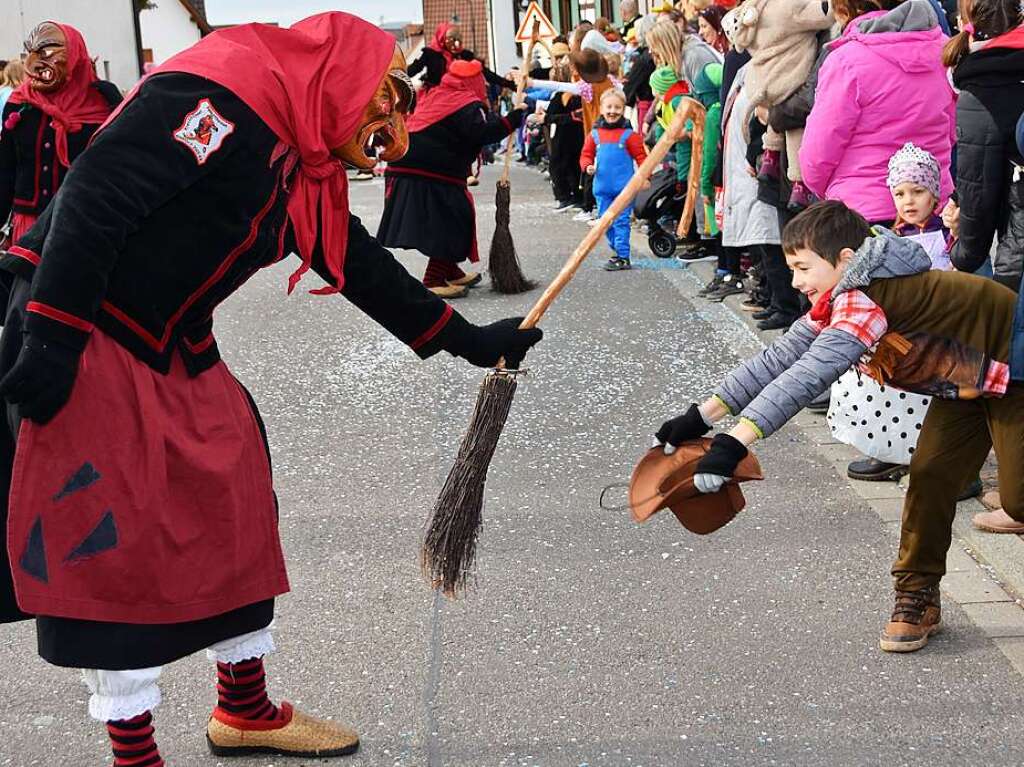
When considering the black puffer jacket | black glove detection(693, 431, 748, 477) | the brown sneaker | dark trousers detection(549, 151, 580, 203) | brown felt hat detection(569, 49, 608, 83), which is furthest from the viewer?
dark trousers detection(549, 151, 580, 203)

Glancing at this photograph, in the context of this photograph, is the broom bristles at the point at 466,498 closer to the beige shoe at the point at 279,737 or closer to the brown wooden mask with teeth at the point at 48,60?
the beige shoe at the point at 279,737

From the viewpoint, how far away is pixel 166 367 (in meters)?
3.00

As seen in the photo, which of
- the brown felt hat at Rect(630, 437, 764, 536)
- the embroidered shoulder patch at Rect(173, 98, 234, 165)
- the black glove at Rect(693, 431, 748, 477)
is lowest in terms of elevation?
the brown felt hat at Rect(630, 437, 764, 536)

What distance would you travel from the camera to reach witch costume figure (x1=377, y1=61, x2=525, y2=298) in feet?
33.1

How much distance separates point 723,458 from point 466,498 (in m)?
0.78

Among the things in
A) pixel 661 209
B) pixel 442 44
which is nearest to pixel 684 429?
pixel 442 44

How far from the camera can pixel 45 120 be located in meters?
6.85

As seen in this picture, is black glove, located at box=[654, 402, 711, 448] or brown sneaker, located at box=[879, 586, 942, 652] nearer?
black glove, located at box=[654, 402, 711, 448]

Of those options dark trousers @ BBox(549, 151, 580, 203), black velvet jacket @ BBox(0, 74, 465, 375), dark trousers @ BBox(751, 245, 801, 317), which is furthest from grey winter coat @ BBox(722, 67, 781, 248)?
dark trousers @ BBox(549, 151, 580, 203)

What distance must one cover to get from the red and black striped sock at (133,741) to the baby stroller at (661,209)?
8.69 meters

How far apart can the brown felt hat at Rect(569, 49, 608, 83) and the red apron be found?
395 inches

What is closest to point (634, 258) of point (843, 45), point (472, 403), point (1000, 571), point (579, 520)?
point (472, 403)

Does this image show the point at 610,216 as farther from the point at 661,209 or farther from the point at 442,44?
the point at 661,209

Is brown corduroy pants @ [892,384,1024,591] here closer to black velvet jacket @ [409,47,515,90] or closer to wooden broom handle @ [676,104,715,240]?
wooden broom handle @ [676,104,715,240]
